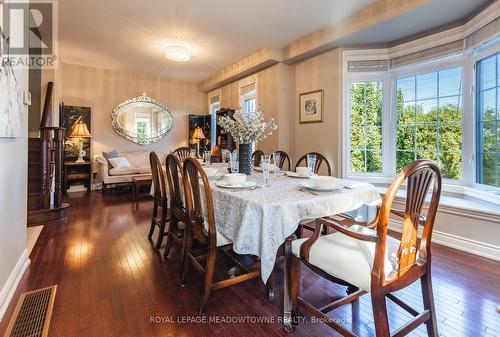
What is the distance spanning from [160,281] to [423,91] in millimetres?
3635

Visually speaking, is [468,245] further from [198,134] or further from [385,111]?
[198,134]

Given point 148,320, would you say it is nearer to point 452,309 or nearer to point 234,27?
point 452,309

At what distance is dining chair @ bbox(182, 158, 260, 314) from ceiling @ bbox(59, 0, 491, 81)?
2.33m

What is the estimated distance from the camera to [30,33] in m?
3.68

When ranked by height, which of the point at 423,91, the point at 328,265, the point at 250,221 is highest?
the point at 423,91

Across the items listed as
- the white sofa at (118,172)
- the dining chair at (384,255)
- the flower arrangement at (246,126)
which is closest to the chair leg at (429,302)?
the dining chair at (384,255)

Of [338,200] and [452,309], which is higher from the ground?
[338,200]

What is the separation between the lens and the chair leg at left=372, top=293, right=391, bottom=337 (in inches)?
42.0

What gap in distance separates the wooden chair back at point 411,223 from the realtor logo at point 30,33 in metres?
2.21

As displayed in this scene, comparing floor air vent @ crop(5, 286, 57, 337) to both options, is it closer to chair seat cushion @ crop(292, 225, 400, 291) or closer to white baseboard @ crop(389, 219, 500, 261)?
chair seat cushion @ crop(292, 225, 400, 291)

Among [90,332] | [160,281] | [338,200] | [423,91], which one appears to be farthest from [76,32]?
[423,91]

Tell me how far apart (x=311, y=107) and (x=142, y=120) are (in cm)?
407

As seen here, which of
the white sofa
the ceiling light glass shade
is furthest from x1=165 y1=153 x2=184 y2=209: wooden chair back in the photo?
the white sofa

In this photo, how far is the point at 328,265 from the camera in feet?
4.20
